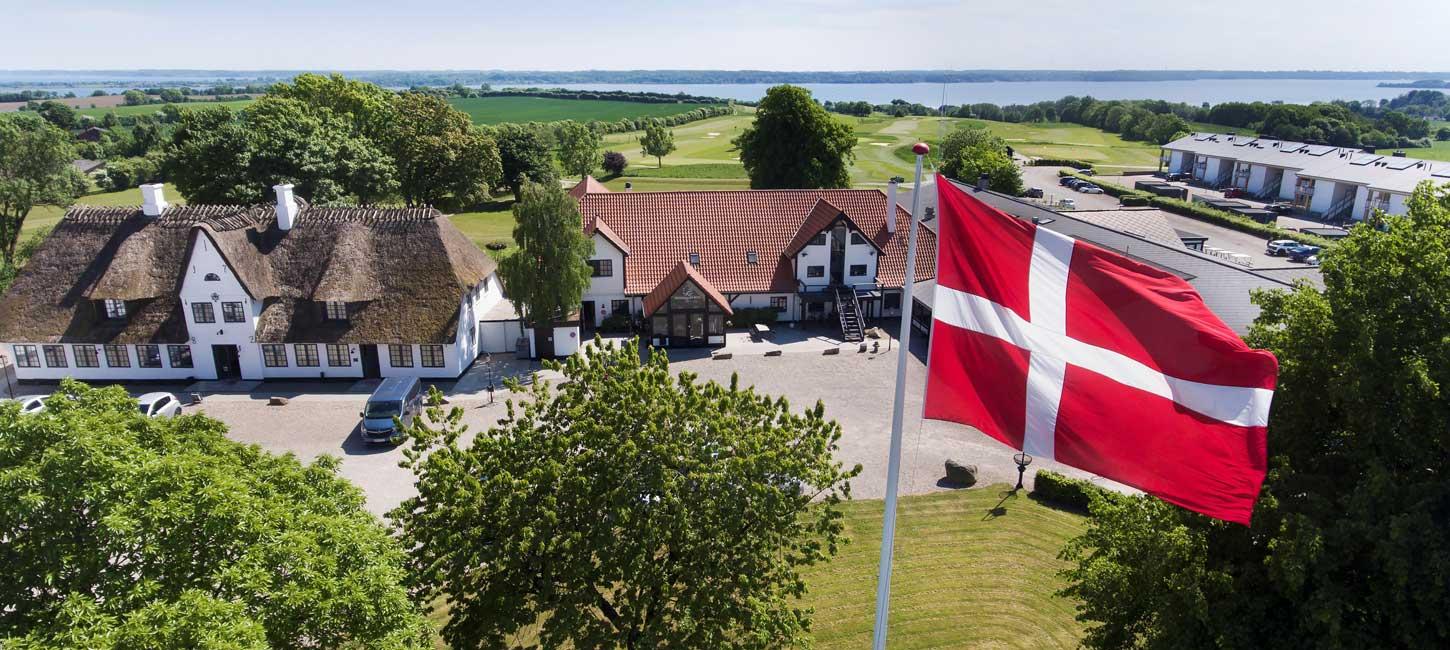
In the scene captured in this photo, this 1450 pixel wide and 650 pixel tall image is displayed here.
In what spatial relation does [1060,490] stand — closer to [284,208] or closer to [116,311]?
[284,208]

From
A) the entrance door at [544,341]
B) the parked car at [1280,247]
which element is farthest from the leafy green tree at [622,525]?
the parked car at [1280,247]

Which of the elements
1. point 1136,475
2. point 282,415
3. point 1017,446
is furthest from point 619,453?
point 282,415

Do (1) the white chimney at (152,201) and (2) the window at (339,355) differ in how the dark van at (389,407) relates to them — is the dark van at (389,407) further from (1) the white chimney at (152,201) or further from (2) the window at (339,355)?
(1) the white chimney at (152,201)

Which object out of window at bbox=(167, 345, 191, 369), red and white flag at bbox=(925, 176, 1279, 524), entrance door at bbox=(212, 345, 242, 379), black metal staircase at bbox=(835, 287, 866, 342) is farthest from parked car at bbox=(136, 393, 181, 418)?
red and white flag at bbox=(925, 176, 1279, 524)

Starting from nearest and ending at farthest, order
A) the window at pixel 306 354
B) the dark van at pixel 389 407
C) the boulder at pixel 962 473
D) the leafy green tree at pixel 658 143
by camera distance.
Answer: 1. the boulder at pixel 962 473
2. the dark van at pixel 389 407
3. the window at pixel 306 354
4. the leafy green tree at pixel 658 143

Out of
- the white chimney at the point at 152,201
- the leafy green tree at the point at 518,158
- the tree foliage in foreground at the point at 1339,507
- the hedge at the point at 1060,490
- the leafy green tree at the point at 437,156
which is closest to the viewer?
the tree foliage in foreground at the point at 1339,507

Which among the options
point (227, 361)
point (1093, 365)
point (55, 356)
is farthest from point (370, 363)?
point (1093, 365)

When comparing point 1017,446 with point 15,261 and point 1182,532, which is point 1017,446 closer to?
point 1182,532
